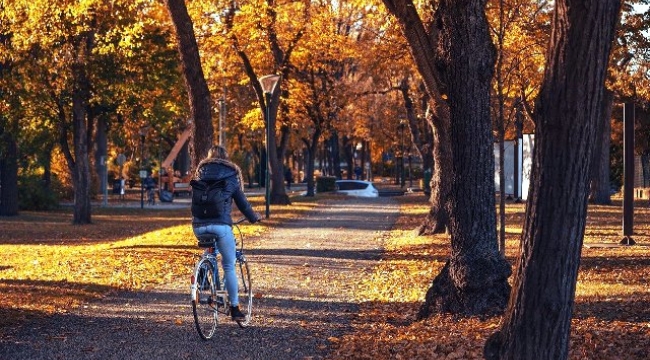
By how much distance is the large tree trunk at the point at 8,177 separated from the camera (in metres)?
40.3

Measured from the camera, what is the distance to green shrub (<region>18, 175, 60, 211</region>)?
4612 cm

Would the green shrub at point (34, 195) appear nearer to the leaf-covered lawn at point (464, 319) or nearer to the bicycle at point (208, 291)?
the leaf-covered lawn at point (464, 319)

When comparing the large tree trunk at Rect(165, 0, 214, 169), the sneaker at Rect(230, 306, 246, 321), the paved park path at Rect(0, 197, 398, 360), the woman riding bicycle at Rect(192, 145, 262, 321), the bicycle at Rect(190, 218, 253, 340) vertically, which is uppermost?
the large tree trunk at Rect(165, 0, 214, 169)

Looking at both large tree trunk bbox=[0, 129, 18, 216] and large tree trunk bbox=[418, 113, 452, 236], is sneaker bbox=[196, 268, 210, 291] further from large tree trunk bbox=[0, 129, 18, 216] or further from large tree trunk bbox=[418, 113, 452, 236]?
large tree trunk bbox=[0, 129, 18, 216]

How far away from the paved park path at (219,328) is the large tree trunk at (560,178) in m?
2.44

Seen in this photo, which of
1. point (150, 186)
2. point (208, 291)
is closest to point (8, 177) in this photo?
point (150, 186)

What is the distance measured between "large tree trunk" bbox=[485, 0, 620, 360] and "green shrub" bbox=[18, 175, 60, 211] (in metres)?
41.2

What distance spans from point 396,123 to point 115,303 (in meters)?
56.5

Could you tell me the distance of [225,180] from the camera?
9.88 meters

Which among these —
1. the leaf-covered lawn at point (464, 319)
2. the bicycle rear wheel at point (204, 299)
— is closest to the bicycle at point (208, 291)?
the bicycle rear wheel at point (204, 299)

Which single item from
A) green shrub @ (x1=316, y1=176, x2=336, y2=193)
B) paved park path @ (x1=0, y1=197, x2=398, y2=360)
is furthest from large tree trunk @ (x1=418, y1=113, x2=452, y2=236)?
green shrub @ (x1=316, y1=176, x2=336, y2=193)

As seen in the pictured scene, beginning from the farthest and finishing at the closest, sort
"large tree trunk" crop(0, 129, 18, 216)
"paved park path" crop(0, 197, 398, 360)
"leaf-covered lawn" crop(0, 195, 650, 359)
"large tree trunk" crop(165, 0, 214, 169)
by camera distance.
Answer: "large tree trunk" crop(0, 129, 18, 216) < "large tree trunk" crop(165, 0, 214, 169) < "leaf-covered lawn" crop(0, 195, 650, 359) < "paved park path" crop(0, 197, 398, 360)

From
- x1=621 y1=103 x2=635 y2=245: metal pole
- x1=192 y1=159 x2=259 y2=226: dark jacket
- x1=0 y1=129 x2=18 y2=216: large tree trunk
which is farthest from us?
x1=0 y1=129 x2=18 y2=216: large tree trunk

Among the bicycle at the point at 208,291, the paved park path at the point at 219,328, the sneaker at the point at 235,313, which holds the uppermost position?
the bicycle at the point at 208,291
